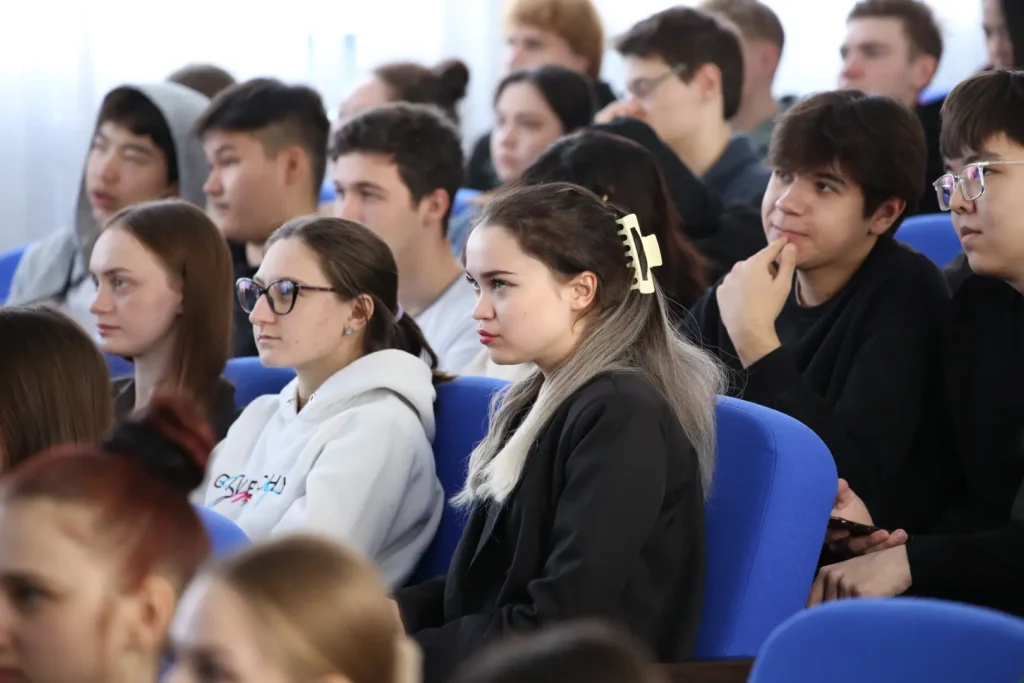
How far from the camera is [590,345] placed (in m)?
1.94

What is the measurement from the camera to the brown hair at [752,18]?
4.91 metres

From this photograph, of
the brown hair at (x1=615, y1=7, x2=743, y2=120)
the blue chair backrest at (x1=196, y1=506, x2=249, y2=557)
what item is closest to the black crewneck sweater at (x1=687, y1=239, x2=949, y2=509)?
the blue chair backrest at (x1=196, y1=506, x2=249, y2=557)

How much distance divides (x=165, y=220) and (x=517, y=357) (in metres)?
1.09

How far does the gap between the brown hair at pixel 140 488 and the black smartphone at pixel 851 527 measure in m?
1.06

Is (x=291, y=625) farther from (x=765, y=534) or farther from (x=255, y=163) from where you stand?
(x=255, y=163)

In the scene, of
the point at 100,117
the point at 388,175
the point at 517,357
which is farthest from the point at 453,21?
the point at 517,357

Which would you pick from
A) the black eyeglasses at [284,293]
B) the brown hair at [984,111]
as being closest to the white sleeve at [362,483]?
the black eyeglasses at [284,293]

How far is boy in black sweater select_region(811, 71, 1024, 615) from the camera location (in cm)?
205

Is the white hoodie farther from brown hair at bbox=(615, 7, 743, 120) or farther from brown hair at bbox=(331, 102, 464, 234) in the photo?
brown hair at bbox=(615, 7, 743, 120)

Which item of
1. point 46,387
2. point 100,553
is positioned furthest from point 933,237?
point 100,553

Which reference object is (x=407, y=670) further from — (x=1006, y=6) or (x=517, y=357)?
(x=1006, y=6)

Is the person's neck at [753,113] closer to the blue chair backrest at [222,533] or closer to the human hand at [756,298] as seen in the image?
the human hand at [756,298]

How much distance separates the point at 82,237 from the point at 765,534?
8.41 ft

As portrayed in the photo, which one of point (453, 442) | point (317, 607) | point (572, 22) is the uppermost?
point (572, 22)
